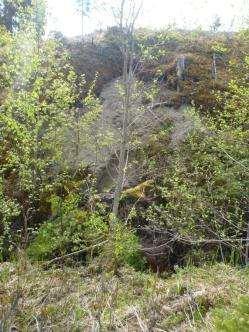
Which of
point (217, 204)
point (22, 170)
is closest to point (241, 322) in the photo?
point (217, 204)

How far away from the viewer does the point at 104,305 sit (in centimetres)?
554

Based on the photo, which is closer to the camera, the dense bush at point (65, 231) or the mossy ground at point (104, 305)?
the mossy ground at point (104, 305)

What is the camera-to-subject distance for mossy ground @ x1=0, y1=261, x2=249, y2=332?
4.30 m

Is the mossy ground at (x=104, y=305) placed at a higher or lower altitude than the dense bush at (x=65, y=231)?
higher

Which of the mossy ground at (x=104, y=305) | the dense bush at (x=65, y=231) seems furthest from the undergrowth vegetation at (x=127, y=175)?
the mossy ground at (x=104, y=305)

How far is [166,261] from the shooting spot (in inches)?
553

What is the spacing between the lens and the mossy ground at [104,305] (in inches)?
169

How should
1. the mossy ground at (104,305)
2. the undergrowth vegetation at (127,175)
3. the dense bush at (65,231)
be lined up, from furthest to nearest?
the dense bush at (65,231)
the undergrowth vegetation at (127,175)
the mossy ground at (104,305)

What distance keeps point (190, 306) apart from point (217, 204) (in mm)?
8490

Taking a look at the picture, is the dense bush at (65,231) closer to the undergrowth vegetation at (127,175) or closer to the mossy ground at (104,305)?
the undergrowth vegetation at (127,175)

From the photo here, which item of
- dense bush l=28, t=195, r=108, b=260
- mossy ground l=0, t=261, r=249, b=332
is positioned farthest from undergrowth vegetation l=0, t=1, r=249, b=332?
mossy ground l=0, t=261, r=249, b=332

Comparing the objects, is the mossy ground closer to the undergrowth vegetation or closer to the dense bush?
the undergrowth vegetation

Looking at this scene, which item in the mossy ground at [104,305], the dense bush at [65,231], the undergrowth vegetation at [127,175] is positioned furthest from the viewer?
the dense bush at [65,231]

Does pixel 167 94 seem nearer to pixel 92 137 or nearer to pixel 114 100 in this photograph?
pixel 114 100
